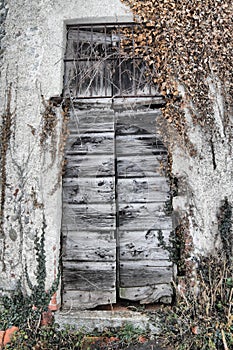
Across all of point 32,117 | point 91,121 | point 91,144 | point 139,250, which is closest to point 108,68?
point 91,121

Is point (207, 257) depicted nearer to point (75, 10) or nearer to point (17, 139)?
point (17, 139)

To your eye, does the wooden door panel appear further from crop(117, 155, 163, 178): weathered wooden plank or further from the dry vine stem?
the dry vine stem

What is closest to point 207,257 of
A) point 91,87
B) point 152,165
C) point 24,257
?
point 152,165

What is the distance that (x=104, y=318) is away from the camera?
3.88m

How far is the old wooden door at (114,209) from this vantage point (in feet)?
13.4

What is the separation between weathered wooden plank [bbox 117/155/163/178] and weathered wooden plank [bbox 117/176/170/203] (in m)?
0.06

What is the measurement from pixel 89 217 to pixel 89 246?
1.04 feet

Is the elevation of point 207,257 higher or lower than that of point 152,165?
lower

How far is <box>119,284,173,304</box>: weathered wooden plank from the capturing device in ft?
13.3

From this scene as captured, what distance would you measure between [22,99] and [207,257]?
268 cm

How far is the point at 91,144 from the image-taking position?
4.30 m

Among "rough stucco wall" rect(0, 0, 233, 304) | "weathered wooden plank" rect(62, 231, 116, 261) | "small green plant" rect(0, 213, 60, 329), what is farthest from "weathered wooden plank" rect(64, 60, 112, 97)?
"small green plant" rect(0, 213, 60, 329)

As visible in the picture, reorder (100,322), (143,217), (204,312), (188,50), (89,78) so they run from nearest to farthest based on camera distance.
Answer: (204,312), (100,322), (143,217), (188,50), (89,78)

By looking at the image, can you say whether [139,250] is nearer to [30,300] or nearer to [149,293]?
[149,293]
